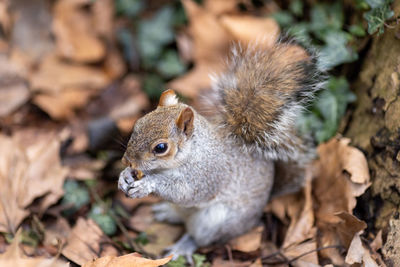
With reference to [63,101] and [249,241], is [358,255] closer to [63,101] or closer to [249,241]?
[249,241]

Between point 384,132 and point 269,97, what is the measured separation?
26.5 inches

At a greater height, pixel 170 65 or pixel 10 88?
pixel 170 65

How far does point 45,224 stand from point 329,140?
1.85 meters

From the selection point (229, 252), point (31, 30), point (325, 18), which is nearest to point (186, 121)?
point (229, 252)

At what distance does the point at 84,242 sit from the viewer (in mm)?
2281

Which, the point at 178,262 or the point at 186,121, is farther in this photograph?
the point at 178,262

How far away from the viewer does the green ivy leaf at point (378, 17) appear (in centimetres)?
217

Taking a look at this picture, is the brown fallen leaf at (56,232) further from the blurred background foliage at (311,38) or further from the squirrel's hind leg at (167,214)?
the blurred background foliage at (311,38)

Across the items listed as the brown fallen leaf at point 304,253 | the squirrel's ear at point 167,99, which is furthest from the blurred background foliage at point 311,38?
the squirrel's ear at point 167,99

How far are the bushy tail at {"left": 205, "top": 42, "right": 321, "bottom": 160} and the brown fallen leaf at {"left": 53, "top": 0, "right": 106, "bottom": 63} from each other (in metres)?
1.69

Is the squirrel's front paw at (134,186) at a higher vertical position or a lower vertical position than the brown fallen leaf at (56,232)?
higher

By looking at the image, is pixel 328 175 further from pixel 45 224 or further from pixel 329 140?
pixel 45 224

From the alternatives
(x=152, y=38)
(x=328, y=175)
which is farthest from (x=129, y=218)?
(x=152, y=38)

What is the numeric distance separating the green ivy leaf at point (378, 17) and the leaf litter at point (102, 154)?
1.34 ft
